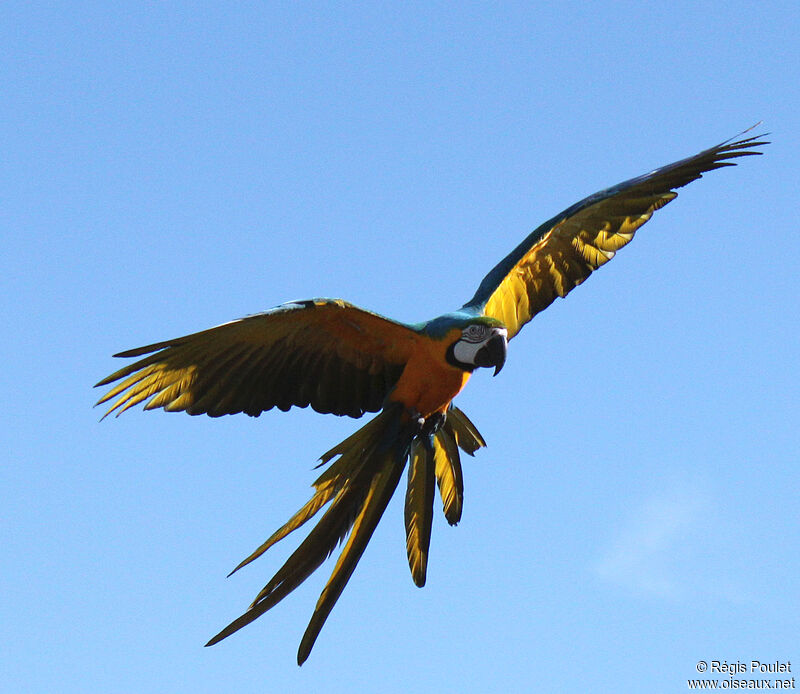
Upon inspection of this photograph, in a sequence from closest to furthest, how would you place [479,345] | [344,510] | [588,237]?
[479,345]
[344,510]
[588,237]

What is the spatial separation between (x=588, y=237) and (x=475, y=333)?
1.80 metres

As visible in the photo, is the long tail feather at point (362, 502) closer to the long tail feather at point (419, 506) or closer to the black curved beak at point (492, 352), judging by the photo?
the long tail feather at point (419, 506)

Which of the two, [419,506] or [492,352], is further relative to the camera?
[419,506]

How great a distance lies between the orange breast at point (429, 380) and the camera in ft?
22.5

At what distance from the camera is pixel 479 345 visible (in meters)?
6.73

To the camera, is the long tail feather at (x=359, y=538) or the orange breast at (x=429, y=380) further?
the orange breast at (x=429, y=380)

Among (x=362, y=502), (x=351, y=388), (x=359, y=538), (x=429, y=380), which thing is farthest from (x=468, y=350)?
(x=359, y=538)

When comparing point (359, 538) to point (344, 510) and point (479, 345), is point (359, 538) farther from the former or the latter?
point (479, 345)

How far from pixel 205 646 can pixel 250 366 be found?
1.67 meters

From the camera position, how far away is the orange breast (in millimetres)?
6855

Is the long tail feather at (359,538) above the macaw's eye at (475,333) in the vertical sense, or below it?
below

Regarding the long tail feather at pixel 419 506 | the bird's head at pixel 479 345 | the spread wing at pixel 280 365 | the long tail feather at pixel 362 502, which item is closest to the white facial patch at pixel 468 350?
the bird's head at pixel 479 345

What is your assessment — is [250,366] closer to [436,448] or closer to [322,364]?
[322,364]

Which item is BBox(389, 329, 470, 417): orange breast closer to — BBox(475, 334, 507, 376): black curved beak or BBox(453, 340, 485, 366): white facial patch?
BBox(453, 340, 485, 366): white facial patch
